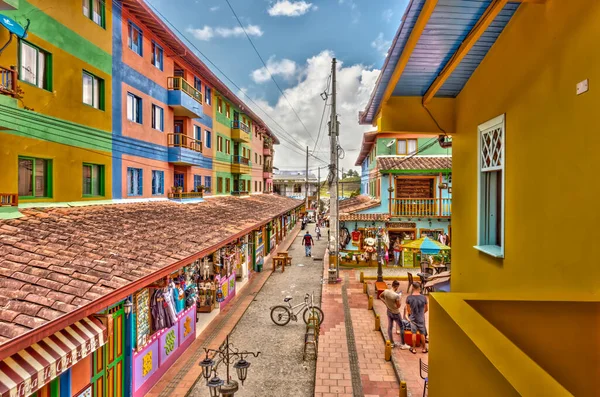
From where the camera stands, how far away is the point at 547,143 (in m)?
3.41

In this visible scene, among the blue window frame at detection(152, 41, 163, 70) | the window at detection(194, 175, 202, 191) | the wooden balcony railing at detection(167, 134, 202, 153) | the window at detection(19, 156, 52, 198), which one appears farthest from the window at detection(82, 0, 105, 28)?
the window at detection(194, 175, 202, 191)

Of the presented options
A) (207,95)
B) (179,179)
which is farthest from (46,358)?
(207,95)

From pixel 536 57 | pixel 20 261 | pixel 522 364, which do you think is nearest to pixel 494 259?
pixel 536 57

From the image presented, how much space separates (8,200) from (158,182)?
854 cm

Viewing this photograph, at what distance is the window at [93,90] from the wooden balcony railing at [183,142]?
5051 mm

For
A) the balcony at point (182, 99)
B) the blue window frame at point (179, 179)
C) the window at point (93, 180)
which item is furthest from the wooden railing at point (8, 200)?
the blue window frame at point (179, 179)

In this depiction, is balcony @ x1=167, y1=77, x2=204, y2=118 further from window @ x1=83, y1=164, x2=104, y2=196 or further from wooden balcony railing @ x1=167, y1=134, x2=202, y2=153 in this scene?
window @ x1=83, y1=164, x2=104, y2=196

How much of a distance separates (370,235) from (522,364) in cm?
1926

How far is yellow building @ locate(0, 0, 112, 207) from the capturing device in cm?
776

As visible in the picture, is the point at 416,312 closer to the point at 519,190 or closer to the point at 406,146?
the point at 519,190

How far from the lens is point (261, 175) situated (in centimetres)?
3731

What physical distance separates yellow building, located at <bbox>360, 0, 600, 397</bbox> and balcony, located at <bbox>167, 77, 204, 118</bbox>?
44.0 ft

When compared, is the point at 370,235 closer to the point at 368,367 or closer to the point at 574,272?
the point at 368,367

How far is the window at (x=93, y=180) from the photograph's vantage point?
35.7 feet
